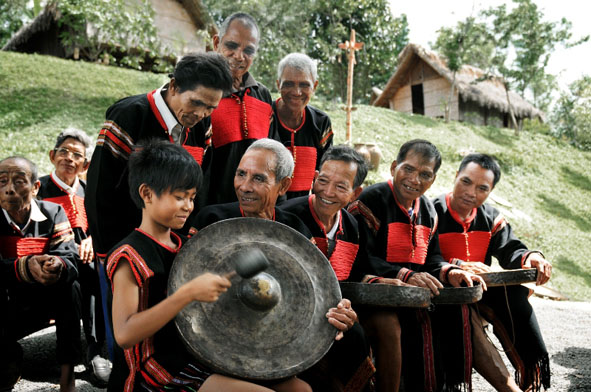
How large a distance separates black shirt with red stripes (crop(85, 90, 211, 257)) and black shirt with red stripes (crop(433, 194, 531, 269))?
235 centimetres

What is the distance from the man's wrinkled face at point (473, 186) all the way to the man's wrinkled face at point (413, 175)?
0.46 m

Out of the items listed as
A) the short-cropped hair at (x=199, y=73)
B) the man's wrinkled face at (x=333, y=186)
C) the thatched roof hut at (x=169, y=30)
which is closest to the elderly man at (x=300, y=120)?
the man's wrinkled face at (x=333, y=186)

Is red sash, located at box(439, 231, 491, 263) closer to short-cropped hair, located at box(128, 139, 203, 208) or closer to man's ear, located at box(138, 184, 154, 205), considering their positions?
short-cropped hair, located at box(128, 139, 203, 208)

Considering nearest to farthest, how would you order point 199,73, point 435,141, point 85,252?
1. point 199,73
2. point 85,252
3. point 435,141

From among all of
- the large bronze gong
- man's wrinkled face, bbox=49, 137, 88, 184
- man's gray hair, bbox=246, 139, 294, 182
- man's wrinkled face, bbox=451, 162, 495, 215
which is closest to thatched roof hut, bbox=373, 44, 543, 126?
man's wrinkled face, bbox=451, 162, 495, 215

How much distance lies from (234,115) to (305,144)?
69cm

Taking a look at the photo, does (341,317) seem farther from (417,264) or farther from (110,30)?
(110,30)

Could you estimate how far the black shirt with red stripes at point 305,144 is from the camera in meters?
3.92

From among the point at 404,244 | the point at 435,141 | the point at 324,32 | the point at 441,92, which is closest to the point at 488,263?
the point at 404,244

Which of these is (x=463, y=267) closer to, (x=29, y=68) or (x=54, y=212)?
(x=54, y=212)

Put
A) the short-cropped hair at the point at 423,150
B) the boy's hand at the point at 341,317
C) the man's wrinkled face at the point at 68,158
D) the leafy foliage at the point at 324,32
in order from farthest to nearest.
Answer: the leafy foliage at the point at 324,32 → the man's wrinkled face at the point at 68,158 → the short-cropped hair at the point at 423,150 → the boy's hand at the point at 341,317

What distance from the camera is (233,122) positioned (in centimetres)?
358

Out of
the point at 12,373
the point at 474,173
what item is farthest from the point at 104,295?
the point at 474,173

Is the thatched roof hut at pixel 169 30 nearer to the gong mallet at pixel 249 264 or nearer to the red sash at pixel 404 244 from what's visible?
the red sash at pixel 404 244
